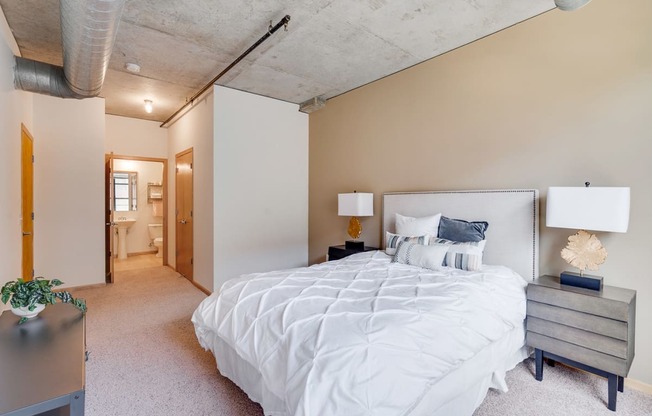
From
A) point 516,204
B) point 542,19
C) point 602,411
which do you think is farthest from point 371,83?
point 602,411

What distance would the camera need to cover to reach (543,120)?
2.65 metres

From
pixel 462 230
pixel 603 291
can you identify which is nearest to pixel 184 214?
pixel 462 230

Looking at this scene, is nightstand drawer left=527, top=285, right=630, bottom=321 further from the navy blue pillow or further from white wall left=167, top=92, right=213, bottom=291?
white wall left=167, top=92, right=213, bottom=291

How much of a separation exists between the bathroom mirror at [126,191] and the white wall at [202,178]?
3093 mm

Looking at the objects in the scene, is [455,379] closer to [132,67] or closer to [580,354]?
[580,354]

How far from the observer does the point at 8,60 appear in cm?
271

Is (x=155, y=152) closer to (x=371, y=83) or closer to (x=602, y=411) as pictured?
(x=371, y=83)

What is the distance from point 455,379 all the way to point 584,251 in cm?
153

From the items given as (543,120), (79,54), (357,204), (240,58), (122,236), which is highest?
(240,58)

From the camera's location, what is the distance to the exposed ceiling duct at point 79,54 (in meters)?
1.88

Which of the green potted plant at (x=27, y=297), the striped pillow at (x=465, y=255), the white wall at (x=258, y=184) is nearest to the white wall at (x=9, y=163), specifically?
the green potted plant at (x=27, y=297)

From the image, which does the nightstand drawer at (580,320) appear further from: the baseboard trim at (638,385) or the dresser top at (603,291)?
the baseboard trim at (638,385)

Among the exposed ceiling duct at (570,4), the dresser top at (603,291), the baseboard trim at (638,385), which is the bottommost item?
the baseboard trim at (638,385)

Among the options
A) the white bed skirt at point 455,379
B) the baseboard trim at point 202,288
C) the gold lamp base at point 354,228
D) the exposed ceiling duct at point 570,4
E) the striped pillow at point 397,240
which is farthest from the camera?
the baseboard trim at point 202,288
